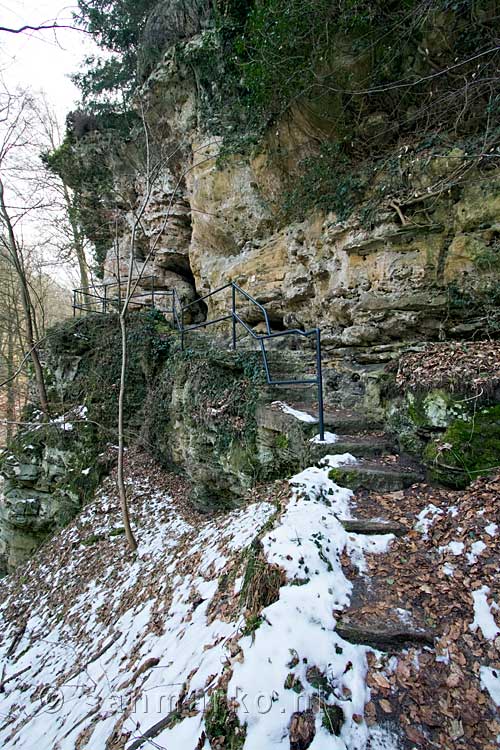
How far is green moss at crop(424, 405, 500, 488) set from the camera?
276 cm

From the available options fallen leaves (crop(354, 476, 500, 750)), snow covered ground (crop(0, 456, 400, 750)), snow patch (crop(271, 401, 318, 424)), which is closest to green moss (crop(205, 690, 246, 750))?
snow covered ground (crop(0, 456, 400, 750))

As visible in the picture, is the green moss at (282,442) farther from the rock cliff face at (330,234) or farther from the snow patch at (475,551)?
the snow patch at (475,551)

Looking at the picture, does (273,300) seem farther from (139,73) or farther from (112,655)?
(139,73)

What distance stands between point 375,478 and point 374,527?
569mm

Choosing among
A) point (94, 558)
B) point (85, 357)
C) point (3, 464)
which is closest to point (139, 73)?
point (85, 357)

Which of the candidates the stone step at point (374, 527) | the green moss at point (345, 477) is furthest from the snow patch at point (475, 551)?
the green moss at point (345, 477)

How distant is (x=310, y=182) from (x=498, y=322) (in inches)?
156

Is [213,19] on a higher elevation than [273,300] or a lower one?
higher

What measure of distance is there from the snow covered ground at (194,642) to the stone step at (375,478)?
4.2 inches

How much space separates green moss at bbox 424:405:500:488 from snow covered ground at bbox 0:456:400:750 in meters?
0.84

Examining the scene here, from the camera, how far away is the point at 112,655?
3.07m

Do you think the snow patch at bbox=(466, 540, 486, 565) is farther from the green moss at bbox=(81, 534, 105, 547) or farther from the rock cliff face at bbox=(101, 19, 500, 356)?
the green moss at bbox=(81, 534, 105, 547)

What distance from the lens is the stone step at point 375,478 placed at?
9.84 ft

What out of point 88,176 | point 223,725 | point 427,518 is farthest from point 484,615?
point 88,176
